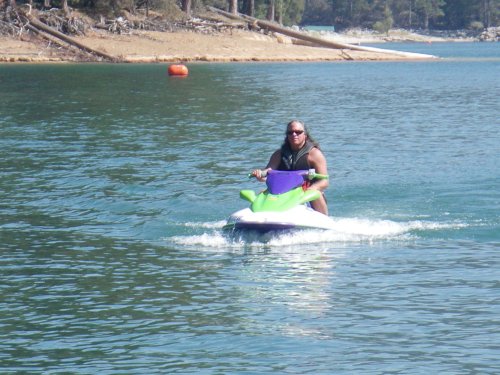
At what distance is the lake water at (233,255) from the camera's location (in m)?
11.6

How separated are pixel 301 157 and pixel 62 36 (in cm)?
5553

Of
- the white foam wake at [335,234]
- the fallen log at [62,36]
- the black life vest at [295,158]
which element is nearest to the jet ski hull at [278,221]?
the white foam wake at [335,234]

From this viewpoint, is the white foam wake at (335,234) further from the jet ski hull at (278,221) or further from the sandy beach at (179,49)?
the sandy beach at (179,49)

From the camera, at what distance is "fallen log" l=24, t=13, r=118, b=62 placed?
70438 millimetres

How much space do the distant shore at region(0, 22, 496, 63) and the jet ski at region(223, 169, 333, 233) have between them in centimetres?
5243

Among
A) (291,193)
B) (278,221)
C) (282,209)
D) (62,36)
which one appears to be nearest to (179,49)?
(62,36)

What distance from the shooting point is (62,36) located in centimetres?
7112

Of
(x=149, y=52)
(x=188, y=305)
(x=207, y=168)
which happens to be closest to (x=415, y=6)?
(x=149, y=52)

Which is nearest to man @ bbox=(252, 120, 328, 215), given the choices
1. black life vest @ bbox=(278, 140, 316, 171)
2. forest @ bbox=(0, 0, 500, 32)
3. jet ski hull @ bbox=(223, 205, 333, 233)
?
black life vest @ bbox=(278, 140, 316, 171)

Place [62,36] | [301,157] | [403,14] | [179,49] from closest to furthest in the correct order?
[301,157] < [62,36] < [179,49] < [403,14]

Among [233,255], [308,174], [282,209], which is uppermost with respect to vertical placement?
[308,174]

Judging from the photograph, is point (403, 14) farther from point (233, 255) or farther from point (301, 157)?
point (233, 255)

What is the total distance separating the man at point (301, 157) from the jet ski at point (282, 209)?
0.16 meters

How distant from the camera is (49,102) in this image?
43.0 m
